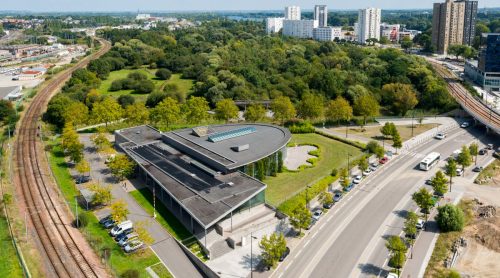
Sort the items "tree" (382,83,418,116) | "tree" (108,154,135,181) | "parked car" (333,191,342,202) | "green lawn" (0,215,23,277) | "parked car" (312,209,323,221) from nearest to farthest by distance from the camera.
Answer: "green lawn" (0,215,23,277) < "parked car" (312,209,323,221) < "parked car" (333,191,342,202) < "tree" (108,154,135,181) < "tree" (382,83,418,116)

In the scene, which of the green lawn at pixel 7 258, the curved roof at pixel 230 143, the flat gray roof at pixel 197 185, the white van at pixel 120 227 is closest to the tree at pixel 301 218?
the flat gray roof at pixel 197 185

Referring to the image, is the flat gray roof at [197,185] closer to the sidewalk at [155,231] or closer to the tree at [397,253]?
the sidewalk at [155,231]

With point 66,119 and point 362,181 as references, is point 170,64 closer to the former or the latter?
point 66,119

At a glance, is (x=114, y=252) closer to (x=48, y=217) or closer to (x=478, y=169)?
(x=48, y=217)

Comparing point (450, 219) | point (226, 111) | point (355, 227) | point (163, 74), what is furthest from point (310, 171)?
point (163, 74)

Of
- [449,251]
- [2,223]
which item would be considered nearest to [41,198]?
[2,223]

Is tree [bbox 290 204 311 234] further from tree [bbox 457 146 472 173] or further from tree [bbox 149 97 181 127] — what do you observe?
tree [bbox 149 97 181 127]

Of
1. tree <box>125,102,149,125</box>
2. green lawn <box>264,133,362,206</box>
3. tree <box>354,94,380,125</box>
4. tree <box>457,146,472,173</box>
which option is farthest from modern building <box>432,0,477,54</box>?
tree <box>125,102,149,125</box>
